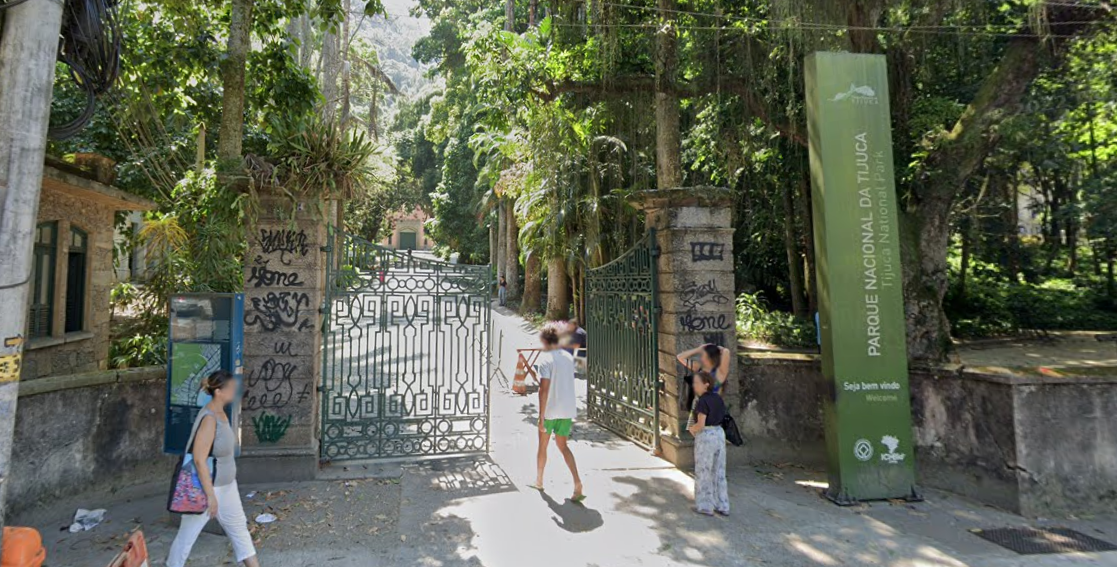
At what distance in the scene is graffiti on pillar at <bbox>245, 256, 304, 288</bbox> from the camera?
605 centimetres

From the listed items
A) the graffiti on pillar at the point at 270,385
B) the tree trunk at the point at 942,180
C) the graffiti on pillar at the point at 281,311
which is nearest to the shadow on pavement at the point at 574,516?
the graffiti on pillar at the point at 270,385

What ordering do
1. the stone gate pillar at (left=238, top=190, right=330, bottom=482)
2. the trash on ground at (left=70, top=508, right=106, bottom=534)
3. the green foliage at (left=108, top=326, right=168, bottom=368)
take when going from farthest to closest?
the green foliage at (left=108, top=326, right=168, bottom=368)
the stone gate pillar at (left=238, top=190, right=330, bottom=482)
the trash on ground at (left=70, top=508, right=106, bottom=534)

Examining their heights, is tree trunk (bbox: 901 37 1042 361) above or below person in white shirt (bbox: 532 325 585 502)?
above

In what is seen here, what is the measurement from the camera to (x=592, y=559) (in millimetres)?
4453

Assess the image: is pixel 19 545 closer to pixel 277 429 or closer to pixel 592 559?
pixel 277 429

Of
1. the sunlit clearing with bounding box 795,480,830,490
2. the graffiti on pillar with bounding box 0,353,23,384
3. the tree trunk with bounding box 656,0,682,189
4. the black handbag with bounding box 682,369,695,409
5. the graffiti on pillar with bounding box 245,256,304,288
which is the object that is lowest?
the sunlit clearing with bounding box 795,480,830,490

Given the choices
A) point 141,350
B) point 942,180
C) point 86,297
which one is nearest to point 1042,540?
point 942,180

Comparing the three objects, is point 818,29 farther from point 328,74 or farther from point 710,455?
point 328,74

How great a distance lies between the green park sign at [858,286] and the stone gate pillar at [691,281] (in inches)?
44.7

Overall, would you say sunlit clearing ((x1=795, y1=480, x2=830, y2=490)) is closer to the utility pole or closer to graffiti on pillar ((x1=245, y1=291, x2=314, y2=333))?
graffiti on pillar ((x1=245, y1=291, x2=314, y2=333))

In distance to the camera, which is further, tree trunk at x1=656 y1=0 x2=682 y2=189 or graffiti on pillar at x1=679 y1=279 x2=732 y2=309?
tree trunk at x1=656 y1=0 x2=682 y2=189

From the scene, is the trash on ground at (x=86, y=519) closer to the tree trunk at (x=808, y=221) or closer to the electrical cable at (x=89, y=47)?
the electrical cable at (x=89, y=47)

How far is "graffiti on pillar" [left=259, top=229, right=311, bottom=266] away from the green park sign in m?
5.56

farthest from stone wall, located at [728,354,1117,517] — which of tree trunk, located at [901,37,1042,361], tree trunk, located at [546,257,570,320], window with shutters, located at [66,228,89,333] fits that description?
tree trunk, located at [546,257,570,320]
